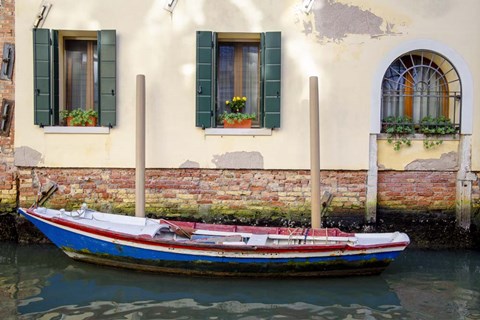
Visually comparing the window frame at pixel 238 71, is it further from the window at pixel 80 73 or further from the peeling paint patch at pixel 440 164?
the peeling paint patch at pixel 440 164

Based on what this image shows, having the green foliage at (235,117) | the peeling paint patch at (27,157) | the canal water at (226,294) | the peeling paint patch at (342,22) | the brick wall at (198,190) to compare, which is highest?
the peeling paint patch at (342,22)

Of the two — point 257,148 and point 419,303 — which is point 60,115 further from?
point 419,303

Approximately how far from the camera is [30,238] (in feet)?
25.1

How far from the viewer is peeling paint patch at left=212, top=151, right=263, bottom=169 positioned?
301 inches

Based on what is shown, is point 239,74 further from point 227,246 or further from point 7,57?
point 7,57

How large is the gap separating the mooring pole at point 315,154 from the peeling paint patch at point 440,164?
1383mm

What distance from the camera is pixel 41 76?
7.46 metres

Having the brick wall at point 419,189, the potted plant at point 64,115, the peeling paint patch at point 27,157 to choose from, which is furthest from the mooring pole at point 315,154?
the peeling paint patch at point 27,157

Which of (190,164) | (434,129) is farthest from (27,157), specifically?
(434,129)

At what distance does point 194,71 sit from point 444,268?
384 centimetres

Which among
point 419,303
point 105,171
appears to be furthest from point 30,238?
point 419,303

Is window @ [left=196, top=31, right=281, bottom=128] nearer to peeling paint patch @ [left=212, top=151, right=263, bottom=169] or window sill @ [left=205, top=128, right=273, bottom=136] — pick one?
window sill @ [left=205, top=128, right=273, bottom=136]

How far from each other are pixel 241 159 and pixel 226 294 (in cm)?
221

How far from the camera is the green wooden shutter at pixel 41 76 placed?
7441 millimetres
